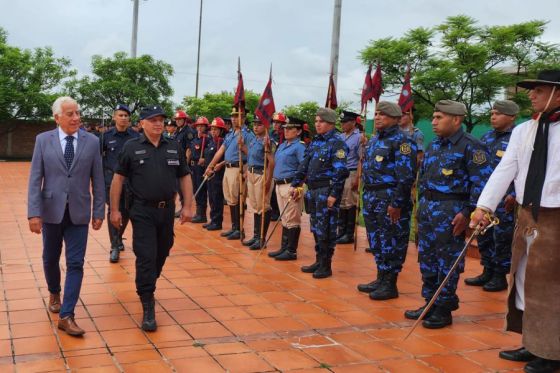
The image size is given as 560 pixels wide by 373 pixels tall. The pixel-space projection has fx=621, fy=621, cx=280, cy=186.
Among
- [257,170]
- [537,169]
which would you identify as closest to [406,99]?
[257,170]

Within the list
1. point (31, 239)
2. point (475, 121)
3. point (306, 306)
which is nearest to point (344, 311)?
point (306, 306)

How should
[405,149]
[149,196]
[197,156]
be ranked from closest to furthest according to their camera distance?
1. [149,196]
2. [405,149]
3. [197,156]

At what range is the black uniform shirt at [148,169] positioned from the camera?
15.6ft

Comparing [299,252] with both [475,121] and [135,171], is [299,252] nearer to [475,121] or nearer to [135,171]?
[135,171]

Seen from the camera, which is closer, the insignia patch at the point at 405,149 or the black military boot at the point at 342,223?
the insignia patch at the point at 405,149

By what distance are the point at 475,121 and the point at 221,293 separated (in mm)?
16713

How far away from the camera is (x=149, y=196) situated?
474cm

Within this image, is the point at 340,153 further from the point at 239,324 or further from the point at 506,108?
the point at 239,324

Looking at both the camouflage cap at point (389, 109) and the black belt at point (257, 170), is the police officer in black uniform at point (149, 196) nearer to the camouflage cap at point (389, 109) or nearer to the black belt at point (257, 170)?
the camouflage cap at point (389, 109)

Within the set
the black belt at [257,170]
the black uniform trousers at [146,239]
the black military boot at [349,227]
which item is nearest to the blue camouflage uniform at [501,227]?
the black military boot at [349,227]

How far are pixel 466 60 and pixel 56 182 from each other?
1762cm

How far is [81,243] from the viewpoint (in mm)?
4672

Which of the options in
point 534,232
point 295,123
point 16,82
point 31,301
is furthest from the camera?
point 16,82

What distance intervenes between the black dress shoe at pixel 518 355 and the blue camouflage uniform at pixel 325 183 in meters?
2.66
